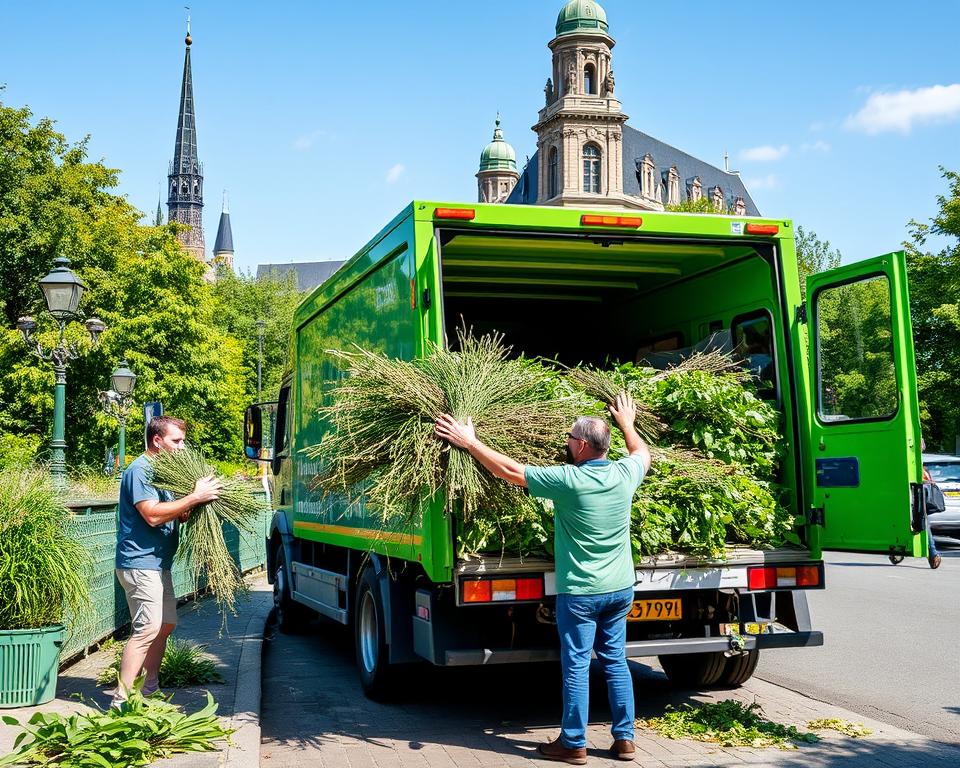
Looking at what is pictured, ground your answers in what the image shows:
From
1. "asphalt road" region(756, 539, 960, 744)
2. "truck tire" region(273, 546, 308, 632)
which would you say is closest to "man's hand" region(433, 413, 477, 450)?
"asphalt road" region(756, 539, 960, 744)

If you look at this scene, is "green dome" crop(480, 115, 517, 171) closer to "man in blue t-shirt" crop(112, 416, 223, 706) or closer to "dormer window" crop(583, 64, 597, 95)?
"dormer window" crop(583, 64, 597, 95)

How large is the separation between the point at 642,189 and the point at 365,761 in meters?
79.2

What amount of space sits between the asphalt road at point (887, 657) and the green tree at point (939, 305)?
18.9m

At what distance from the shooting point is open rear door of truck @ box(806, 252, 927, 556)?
5.80m

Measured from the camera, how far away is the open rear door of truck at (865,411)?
580 centimetres

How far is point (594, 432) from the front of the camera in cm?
538

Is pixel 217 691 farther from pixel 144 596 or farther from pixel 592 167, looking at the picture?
pixel 592 167

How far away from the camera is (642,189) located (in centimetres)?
8206

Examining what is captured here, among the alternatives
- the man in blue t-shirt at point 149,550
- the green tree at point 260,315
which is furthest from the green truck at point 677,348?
the green tree at point 260,315

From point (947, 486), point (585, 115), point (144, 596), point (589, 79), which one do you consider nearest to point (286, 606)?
point (144, 596)

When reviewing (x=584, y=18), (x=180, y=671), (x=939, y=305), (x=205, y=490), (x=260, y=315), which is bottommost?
(x=180, y=671)

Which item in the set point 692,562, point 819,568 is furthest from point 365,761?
point 819,568

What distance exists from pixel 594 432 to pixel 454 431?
28.0 inches

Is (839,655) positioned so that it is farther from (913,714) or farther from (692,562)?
(692,562)
